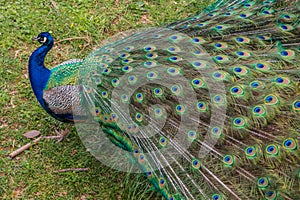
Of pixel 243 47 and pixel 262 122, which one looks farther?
pixel 243 47

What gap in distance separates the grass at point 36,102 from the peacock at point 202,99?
1.24ft

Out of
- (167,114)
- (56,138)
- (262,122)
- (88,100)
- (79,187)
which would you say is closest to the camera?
(262,122)

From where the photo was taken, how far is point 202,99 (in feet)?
9.99

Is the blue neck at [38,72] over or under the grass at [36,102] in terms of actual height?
over

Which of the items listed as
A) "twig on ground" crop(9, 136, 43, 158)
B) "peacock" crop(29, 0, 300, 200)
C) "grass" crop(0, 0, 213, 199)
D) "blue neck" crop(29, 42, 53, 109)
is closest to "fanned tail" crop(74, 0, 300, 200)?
"peacock" crop(29, 0, 300, 200)

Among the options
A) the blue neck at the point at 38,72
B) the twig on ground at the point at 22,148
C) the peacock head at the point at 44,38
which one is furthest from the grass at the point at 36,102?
the peacock head at the point at 44,38

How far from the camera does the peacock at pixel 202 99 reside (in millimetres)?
2883

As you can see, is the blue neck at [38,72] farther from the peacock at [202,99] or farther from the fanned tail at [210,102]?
the fanned tail at [210,102]

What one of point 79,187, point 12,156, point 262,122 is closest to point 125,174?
point 79,187

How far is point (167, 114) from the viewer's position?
312 centimetres

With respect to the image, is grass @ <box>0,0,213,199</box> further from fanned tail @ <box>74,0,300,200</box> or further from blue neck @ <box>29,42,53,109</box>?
blue neck @ <box>29,42,53,109</box>

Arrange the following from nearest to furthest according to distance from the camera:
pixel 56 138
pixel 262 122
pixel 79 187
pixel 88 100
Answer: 1. pixel 262 122
2. pixel 88 100
3. pixel 79 187
4. pixel 56 138

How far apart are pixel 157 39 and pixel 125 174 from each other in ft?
3.76

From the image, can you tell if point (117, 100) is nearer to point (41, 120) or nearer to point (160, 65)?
point (160, 65)
